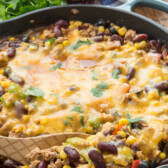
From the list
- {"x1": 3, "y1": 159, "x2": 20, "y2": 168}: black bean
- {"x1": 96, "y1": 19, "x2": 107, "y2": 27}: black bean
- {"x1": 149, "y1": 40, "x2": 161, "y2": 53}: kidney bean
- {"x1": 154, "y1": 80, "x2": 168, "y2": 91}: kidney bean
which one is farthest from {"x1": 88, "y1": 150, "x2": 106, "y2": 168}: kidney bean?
{"x1": 96, "y1": 19, "x2": 107, "y2": 27}: black bean

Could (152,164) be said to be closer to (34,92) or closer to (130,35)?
(34,92)

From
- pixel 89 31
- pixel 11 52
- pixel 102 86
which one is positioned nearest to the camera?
pixel 102 86

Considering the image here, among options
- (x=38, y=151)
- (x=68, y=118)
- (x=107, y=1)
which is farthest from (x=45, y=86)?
(x=107, y=1)

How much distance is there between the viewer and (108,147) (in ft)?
10.5

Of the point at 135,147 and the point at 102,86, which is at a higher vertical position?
the point at 102,86

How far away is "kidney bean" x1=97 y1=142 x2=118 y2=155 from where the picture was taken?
3.21 metres

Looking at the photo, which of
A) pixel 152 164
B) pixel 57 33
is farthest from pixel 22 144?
pixel 57 33

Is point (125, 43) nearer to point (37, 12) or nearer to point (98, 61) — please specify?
point (98, 61)

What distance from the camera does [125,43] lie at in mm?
4777

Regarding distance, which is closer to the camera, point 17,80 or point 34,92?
point 34,92

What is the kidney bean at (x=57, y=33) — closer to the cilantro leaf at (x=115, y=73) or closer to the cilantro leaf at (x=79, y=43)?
the cilantro leaf at (x=79, y=43)

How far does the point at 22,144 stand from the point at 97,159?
0.95 m

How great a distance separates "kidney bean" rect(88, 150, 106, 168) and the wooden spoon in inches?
19.2

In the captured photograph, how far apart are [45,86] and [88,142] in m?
1.16
